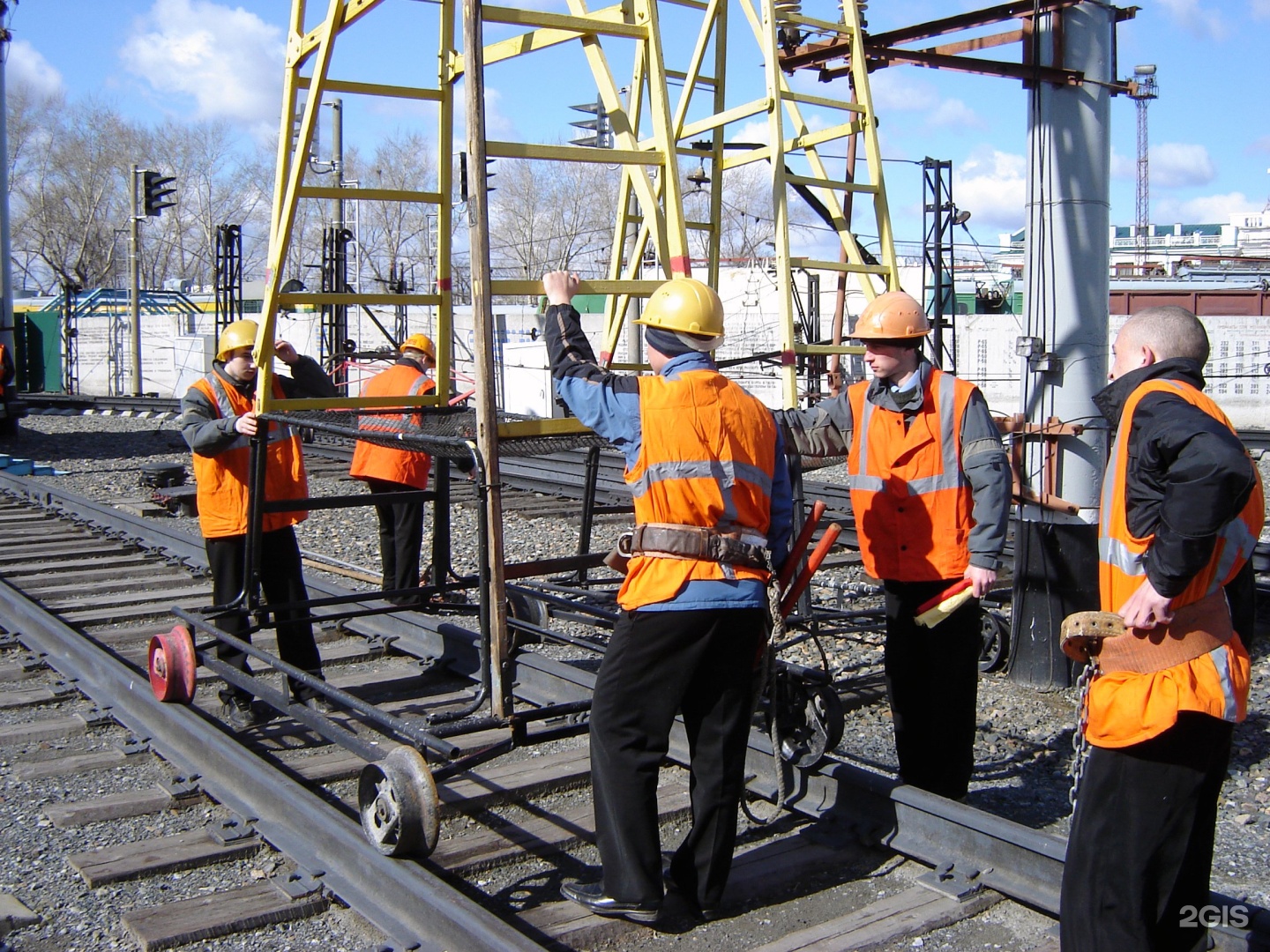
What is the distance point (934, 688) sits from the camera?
15.1ft

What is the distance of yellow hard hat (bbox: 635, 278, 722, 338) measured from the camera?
3811mm

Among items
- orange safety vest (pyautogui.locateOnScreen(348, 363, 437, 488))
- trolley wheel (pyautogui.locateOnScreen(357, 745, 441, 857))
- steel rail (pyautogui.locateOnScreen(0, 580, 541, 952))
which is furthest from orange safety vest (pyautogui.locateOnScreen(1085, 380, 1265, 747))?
orange safety vest (pyautogui.locateOnScreen(348, 363, 437, 488))

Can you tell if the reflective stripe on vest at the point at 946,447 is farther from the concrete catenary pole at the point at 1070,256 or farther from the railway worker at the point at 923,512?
the concrete catenary pole at the point at 1070,256

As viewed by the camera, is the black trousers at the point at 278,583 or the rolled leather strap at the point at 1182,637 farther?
the black trousers at the point at 278,583

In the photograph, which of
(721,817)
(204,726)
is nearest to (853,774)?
(721,817)

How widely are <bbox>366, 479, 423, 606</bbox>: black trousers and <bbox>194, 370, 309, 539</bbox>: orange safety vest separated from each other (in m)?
1.73

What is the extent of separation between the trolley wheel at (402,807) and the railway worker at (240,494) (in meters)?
1.87

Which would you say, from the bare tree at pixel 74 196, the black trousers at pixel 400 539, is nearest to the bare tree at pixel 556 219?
the bare tree at pixel 74 196

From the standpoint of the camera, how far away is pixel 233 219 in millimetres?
86625

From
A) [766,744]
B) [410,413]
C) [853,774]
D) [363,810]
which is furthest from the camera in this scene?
[410,413]

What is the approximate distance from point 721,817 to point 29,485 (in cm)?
1238

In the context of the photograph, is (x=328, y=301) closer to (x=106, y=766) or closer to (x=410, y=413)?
(x=410, y=413)

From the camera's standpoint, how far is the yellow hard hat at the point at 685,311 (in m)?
3.81

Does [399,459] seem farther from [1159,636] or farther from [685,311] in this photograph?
[1159,636]
